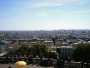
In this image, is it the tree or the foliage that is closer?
the tree

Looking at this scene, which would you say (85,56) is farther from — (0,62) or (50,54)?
(0,62)

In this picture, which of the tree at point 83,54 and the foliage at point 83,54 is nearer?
the tree at point 83,54

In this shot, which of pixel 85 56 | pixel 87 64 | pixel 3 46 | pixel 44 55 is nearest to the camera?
pixel 87 64

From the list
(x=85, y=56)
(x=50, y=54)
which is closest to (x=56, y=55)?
(x=50, y=54)

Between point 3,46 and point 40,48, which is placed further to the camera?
point 3,46

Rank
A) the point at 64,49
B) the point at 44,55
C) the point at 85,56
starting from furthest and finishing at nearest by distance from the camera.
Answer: the point at 64,49, the point at 44,55, the point at 85,56

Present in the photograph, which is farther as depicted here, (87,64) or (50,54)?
(50,54)

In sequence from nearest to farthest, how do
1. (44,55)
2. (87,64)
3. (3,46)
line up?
(87,64) < (44,55) < (3,46)

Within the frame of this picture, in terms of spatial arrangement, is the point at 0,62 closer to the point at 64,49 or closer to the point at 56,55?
the point at 56,55

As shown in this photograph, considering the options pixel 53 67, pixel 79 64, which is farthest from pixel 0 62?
pixel 79 64
